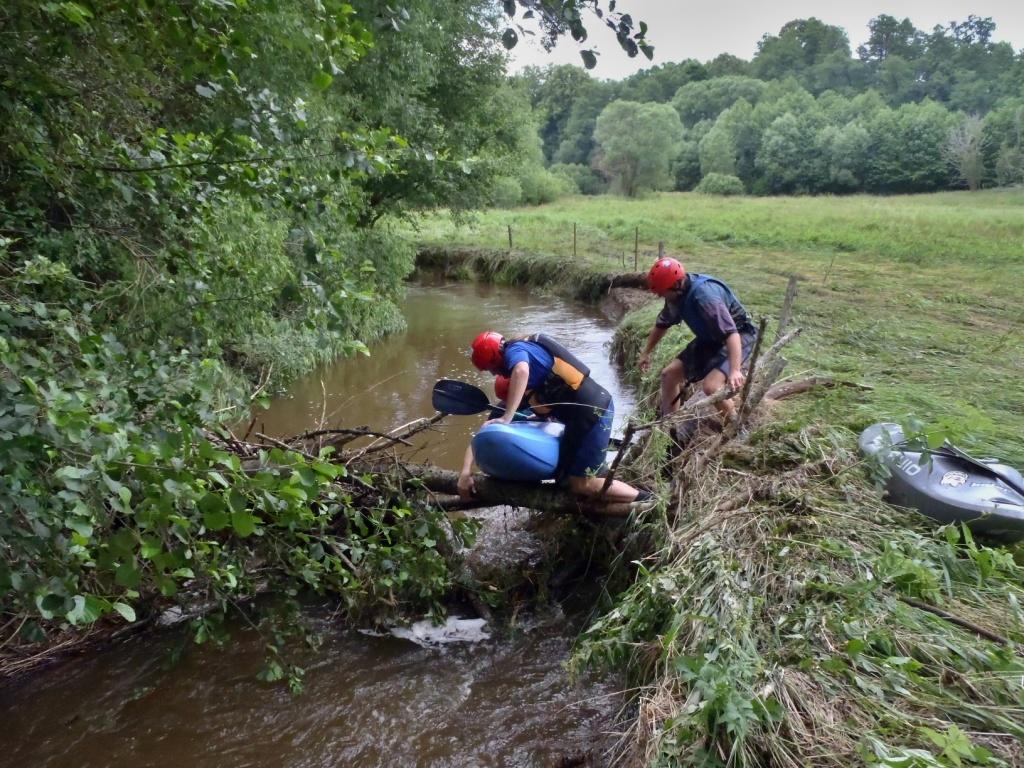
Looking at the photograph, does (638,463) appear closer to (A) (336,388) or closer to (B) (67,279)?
(B) (67,279)

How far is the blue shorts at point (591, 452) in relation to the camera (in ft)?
13.8

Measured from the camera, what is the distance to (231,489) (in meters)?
1.90

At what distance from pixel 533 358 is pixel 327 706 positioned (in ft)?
7.64

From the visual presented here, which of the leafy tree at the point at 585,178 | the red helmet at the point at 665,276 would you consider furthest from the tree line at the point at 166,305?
→ the leafy tree at the point at 585,178

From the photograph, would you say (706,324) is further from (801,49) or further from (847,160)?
(801,49)

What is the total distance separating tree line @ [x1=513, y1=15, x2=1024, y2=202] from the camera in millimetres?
46125

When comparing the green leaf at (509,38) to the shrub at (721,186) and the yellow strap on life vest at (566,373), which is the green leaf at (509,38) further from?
the shrub at (721,186)

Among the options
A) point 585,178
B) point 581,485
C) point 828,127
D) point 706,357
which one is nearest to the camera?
point 581,485

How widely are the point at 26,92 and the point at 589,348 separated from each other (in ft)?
31.7

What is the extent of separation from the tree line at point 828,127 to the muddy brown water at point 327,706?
15461 millimetres

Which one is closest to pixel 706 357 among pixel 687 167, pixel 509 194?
pixel 509 194

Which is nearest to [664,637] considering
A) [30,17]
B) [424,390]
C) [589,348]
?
[30,17]

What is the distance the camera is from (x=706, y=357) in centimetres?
547

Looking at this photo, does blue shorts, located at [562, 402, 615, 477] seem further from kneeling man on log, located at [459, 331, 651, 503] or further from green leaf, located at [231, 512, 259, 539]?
green leaf, located at [231, 512, 259, 539]
